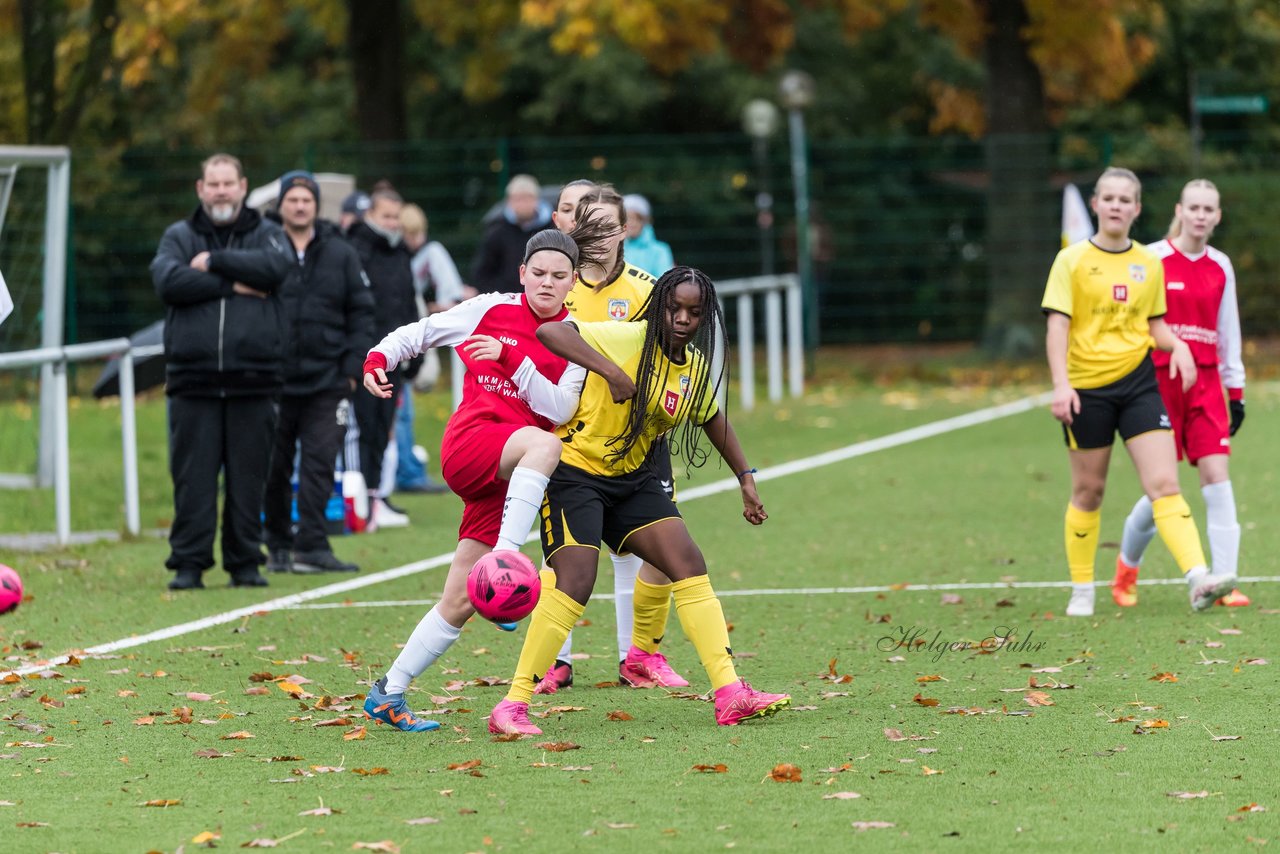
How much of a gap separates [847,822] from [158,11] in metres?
20.8

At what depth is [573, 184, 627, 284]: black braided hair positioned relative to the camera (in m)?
7.28

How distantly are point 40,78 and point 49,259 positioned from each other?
310cm

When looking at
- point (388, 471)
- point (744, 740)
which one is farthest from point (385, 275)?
point (744, 740)

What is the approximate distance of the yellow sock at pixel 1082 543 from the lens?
912 cm

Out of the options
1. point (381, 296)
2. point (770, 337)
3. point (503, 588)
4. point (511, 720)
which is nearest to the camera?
point (503, 588)

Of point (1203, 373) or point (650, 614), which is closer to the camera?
point (650, 614)

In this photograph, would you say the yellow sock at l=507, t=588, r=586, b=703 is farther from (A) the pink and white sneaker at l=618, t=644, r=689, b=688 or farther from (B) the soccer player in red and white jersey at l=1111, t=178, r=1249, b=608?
(B) the soccer player in red and white jersey at l=1111, t=178, r=1249, b=608

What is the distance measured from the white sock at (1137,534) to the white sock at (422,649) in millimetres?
3899

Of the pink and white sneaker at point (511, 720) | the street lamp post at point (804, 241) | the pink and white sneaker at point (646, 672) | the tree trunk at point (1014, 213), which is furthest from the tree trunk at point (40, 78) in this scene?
the tree trunk at point (1014, 213)

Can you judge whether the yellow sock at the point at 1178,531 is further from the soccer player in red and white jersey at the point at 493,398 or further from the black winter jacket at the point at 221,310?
the black winter jacket at the point at 221,310

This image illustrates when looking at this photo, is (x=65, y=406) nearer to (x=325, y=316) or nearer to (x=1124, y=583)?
(x=325, y=316)

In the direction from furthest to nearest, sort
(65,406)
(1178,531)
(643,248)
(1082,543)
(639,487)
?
(643,248) < (65,406) < (1082,543) < (1178,531) < (639,487)

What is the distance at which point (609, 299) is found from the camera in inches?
288

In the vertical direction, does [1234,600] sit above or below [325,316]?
below
